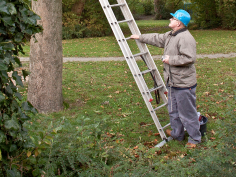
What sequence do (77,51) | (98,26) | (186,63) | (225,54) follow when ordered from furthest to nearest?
(98,26) → (77,51) → (225,54) → (186,63)

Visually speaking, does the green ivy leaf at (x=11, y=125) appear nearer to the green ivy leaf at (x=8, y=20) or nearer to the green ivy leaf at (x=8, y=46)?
the green ivy leaf at (x=8, y=46)

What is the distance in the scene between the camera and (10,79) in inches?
88.1

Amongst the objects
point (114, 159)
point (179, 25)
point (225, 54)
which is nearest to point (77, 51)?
point (225, 54)

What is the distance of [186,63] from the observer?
13.7ft

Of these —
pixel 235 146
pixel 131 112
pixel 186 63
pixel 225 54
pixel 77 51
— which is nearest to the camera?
pixel 235 146

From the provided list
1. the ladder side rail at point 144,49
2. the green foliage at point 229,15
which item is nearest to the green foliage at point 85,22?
the green foliage at point 229,15

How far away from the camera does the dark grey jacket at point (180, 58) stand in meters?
4.18

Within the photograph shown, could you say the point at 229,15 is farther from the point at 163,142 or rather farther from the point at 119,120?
the point at 163,142

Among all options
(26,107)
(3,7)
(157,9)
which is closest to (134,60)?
(26,107)

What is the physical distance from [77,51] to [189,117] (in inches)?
418

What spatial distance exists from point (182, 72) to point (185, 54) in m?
0.30

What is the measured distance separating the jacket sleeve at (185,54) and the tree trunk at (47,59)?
8.35 ft

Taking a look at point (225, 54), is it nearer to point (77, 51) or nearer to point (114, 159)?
point (77, 51)

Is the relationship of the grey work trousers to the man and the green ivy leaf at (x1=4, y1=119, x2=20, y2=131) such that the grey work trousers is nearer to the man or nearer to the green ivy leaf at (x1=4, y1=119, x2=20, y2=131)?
the man
